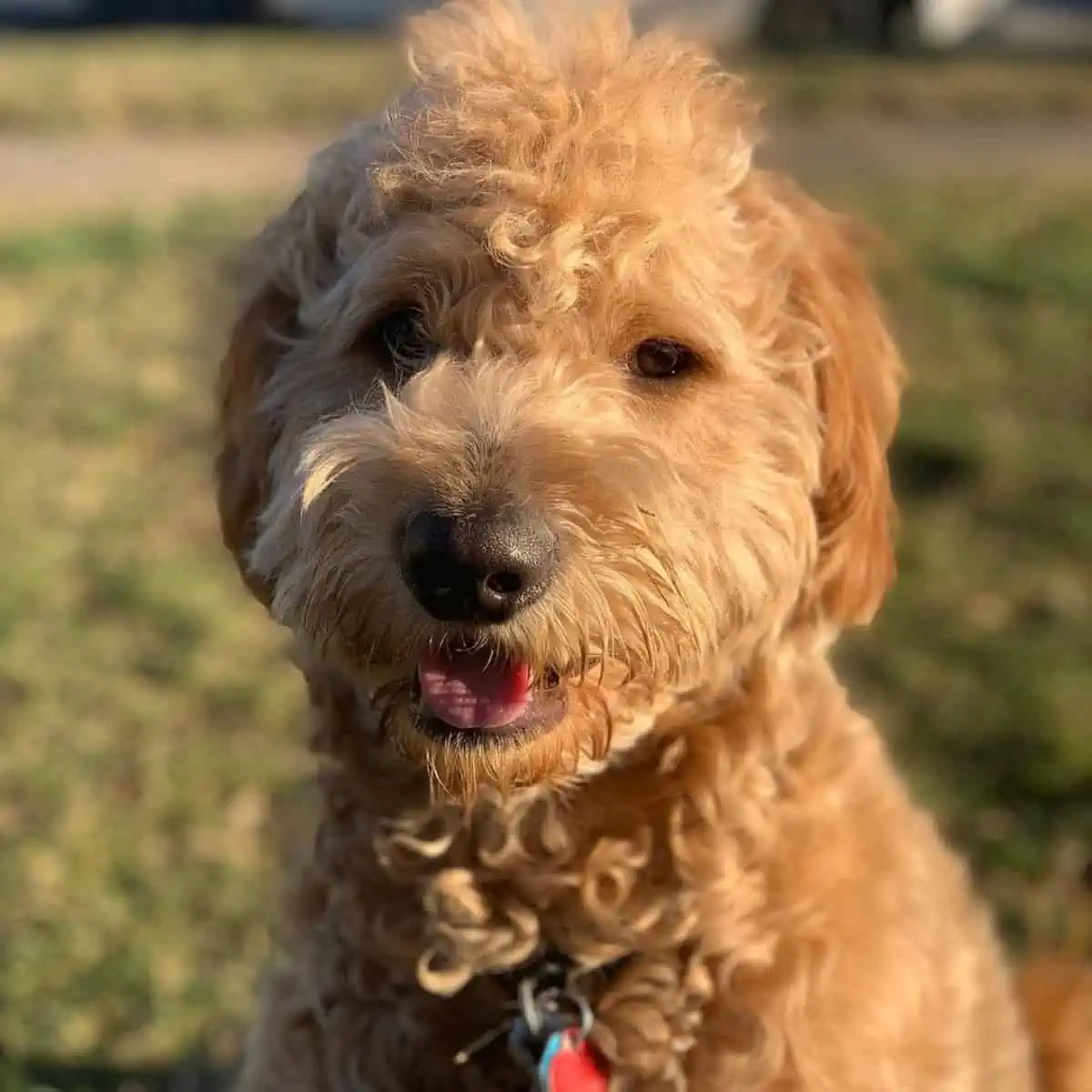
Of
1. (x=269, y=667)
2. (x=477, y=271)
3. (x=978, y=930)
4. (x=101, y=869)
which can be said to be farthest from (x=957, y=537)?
(x=477, y=271)

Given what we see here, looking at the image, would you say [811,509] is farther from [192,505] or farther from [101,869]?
[192,505]

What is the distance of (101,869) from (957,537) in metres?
2.86

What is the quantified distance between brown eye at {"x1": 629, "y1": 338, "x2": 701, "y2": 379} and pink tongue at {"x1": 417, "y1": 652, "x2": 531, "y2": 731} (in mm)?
455

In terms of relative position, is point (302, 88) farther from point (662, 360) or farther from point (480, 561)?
point (480, 561)

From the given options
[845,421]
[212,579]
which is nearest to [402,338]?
[845,421]

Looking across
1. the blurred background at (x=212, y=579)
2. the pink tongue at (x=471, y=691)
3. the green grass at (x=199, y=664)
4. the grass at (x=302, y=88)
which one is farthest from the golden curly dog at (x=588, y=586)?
the grass at (x=302, y=88)

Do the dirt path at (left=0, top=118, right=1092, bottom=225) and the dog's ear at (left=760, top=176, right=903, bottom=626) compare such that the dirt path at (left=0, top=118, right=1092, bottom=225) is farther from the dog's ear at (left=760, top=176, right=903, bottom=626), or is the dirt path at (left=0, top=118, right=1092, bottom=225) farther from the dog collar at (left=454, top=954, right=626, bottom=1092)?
the dog collar at (left=454, top=954, right=626, bottom=1092)

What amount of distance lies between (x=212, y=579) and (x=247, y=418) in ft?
8.30

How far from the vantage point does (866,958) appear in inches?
80.7

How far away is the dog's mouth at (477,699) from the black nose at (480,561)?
0.41 feet

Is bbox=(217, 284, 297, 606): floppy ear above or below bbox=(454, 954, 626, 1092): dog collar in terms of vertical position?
above

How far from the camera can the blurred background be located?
319 cm

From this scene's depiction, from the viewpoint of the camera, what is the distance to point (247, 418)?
2.16 m

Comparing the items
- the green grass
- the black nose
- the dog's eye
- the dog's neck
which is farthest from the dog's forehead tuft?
the green grass
